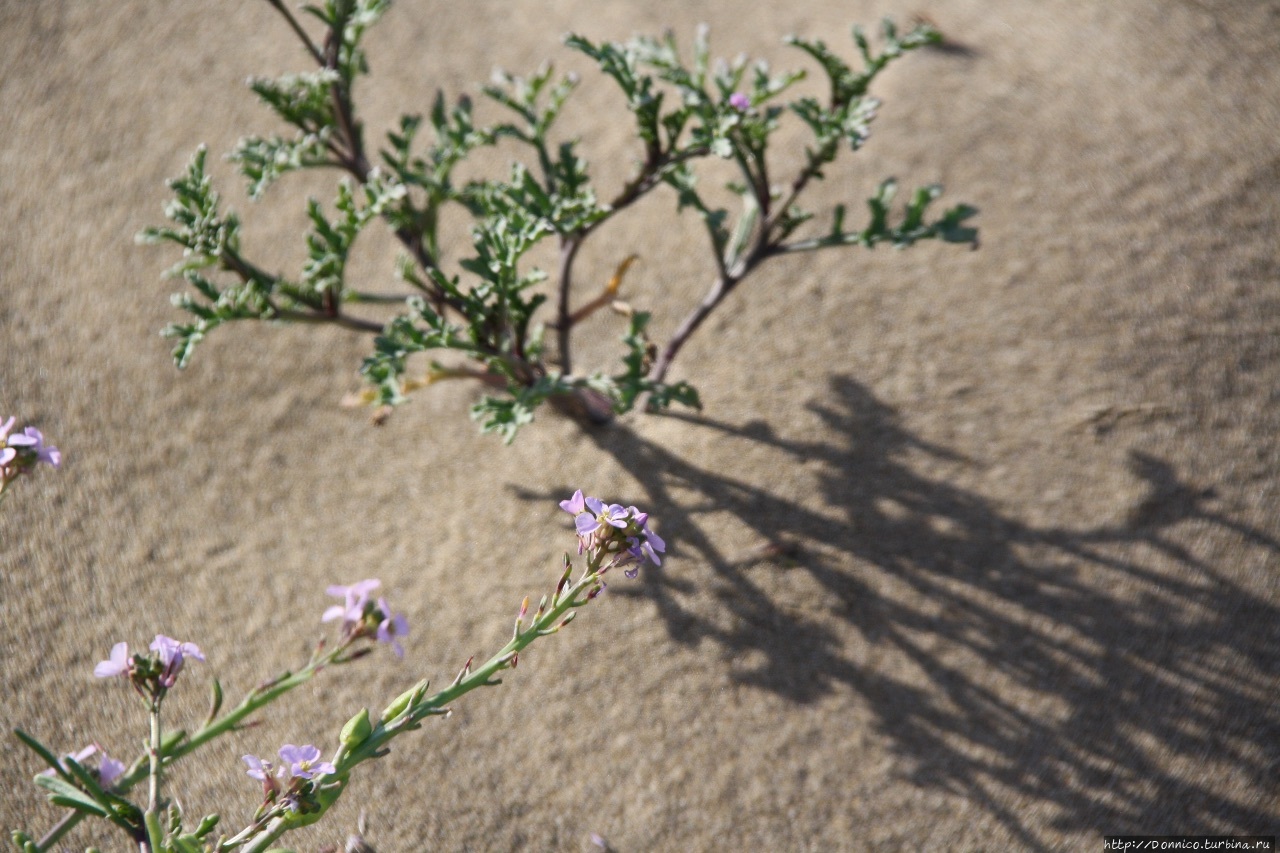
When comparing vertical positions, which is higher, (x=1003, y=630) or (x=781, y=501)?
(x=781, y=501)

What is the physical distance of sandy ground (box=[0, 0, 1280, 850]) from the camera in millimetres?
1964

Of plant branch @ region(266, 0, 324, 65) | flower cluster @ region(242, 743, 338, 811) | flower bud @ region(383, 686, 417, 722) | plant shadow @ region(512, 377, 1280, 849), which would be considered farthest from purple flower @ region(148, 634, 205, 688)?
plant branch @ region(266, 0, 324, 65)

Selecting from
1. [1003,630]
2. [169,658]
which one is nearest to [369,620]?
[169,658]

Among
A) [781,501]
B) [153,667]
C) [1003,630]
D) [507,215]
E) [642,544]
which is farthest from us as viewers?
[781,501]

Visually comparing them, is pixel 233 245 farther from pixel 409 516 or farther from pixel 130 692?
pixel 130 692

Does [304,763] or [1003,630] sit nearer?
[304,763]

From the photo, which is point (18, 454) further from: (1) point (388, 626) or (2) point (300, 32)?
(2) point (300, 32)

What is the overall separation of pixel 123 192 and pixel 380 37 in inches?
34.1

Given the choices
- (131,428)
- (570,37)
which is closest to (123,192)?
(131,428)

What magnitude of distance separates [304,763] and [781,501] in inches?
47.4

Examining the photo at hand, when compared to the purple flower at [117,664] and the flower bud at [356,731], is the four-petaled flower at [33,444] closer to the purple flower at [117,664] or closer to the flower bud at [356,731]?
the purple flower at [117,664]

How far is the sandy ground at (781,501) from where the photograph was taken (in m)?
1.96

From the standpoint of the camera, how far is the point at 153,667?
4.23 ft

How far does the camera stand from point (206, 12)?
2.94 metres
